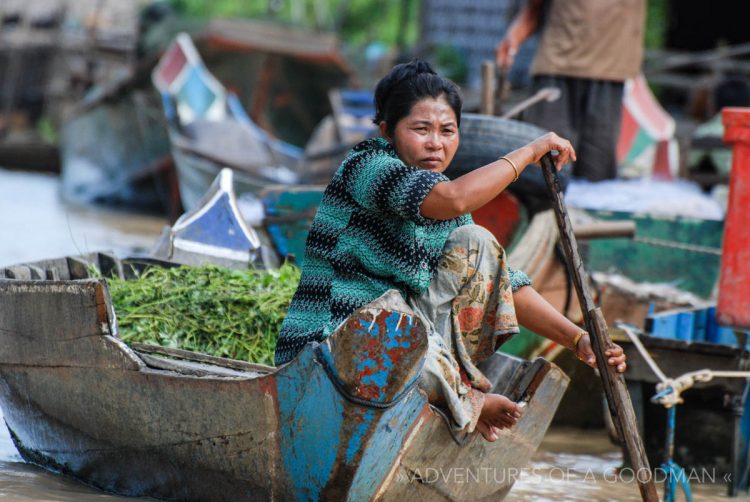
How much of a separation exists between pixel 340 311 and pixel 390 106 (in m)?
0.57

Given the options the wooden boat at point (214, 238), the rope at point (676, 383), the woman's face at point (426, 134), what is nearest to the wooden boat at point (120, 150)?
the wooden boat at point (214, 238)

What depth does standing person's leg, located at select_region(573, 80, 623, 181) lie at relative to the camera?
675 cm

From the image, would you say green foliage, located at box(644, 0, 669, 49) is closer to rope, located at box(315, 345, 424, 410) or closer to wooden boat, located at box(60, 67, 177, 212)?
wooden boat, located at box(60, 67, 177, 212)

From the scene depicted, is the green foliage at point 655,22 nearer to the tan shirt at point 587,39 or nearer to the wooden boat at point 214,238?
the tan shirt at point 587,39

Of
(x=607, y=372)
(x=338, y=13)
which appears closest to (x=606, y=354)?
(x=607, y=372)

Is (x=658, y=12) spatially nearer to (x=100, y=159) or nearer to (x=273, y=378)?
(x=100, y=159)

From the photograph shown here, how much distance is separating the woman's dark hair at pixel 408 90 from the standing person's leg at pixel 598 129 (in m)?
3.76

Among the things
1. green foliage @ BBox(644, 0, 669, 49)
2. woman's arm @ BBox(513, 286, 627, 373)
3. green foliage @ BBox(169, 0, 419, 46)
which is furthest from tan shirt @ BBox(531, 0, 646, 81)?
green foliage @ BBox(169, 0, 419, 46)

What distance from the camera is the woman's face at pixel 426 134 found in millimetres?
3068

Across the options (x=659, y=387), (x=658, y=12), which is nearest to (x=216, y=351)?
(x=659, y=387)

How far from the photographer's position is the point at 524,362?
3732mm

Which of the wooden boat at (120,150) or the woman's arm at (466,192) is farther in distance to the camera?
the wooden boat at (120,150)

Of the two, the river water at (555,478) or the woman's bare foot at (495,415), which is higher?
the woman's bare foot at (495,415)

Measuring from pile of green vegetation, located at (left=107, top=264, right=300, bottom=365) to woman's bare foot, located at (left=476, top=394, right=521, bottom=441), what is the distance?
88cm
